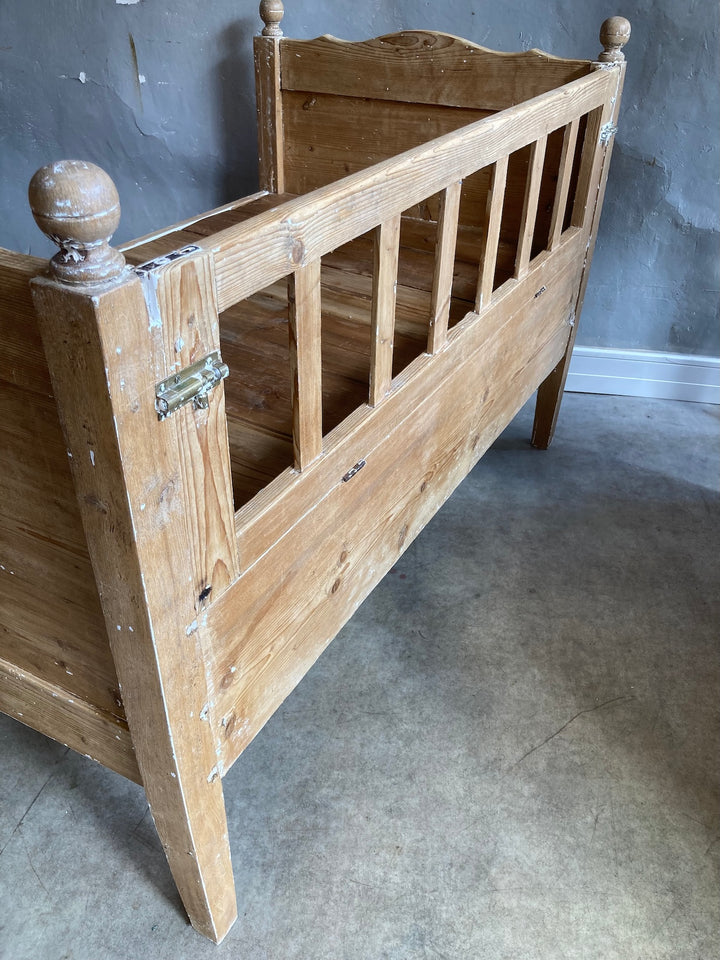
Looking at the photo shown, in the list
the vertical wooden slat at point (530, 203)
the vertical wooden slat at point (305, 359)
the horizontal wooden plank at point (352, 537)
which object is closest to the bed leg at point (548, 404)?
the horizontal wooden plank at point (352, 537)

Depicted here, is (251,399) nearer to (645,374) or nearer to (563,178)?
(563,178)

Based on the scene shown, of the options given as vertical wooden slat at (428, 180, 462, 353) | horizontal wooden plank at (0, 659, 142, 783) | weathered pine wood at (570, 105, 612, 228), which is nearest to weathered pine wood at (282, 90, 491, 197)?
weathered pine wood at (570, 105, 612, 228)

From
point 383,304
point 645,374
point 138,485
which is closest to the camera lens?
point 138,485

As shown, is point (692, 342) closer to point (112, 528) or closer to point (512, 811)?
point (512, 811)

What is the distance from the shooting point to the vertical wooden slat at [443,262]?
98 cm

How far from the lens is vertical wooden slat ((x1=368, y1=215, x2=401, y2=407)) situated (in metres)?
0.85

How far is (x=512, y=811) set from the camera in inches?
46.3

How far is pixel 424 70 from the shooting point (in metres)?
1.54

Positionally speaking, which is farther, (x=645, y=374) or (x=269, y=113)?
(x=645, y=374)

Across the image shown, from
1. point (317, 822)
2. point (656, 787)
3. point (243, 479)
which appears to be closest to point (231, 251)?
point (243, 479)

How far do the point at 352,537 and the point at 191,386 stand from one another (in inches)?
18.2

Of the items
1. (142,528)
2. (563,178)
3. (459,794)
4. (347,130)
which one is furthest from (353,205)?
(347,130)

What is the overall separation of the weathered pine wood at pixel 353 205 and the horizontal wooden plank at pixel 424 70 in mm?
362

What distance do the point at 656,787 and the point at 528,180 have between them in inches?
39.1
